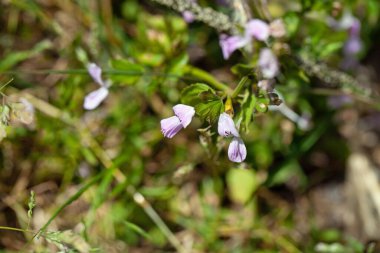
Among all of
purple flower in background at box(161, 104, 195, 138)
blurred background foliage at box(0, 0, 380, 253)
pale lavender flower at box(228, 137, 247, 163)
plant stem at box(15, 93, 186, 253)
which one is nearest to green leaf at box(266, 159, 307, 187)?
blurred background foliage at box(0, 0, 380, 253)

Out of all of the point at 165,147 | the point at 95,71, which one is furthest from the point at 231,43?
the point at 165,147

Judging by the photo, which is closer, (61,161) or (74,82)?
(74,82)

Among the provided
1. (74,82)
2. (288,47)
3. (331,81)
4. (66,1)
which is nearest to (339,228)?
(331,81)

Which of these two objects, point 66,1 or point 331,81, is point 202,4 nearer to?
point 331,81

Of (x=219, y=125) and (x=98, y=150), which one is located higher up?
(x=219, y=125)

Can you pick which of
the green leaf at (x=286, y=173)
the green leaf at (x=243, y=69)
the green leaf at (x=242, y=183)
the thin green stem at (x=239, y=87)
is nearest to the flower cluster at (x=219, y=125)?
the thin green stem at (x=239, y=87)

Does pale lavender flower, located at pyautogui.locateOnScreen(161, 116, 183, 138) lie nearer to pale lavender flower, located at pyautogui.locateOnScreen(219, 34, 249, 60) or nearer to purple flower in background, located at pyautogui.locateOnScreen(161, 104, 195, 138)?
purple flower in background, located at pyautogui.locateOnScreen(161, 104, 195, 138)

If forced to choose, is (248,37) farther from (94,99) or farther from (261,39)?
(94,99)
